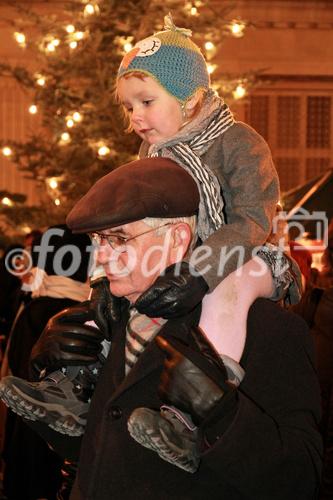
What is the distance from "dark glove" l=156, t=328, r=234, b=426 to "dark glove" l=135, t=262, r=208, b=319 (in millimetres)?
128

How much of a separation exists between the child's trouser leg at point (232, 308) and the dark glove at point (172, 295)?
0.07 m

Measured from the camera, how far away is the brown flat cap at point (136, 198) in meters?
2.45

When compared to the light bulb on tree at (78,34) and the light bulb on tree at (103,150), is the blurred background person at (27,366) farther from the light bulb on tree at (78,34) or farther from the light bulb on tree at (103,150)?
the light bulb on tree at (78,34)

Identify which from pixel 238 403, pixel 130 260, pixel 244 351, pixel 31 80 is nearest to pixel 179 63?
pixel 130 260

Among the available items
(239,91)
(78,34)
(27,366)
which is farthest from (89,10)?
(27,366)

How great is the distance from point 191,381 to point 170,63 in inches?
42.8

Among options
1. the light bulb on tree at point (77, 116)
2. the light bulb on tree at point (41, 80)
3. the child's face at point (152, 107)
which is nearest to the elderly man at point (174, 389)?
the child's face at point (152, 107)

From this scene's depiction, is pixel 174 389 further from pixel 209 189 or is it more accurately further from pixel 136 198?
pixel 209 189

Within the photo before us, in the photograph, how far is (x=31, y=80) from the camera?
8.86m

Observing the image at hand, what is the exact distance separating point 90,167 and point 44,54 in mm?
1063

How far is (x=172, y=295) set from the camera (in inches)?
94.8

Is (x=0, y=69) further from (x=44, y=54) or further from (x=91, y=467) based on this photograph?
(x=91, y=467)

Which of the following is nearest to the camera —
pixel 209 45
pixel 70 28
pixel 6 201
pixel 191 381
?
pixel 191 381

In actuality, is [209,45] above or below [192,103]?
above
